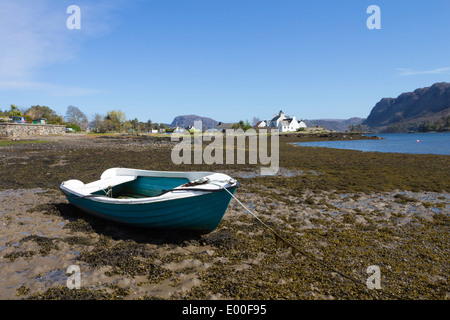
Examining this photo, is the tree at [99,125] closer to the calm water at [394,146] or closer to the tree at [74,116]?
the tree at [74,116]

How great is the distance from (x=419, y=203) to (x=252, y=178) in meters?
8.17

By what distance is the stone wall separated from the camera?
4550 centimetres

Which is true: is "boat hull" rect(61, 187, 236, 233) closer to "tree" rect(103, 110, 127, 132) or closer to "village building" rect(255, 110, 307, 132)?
"tree" rect(103, 110, 127, 132)

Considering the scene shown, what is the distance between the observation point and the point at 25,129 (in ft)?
168

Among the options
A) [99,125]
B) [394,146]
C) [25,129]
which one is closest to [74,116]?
[99,125]

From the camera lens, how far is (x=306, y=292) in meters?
4.52

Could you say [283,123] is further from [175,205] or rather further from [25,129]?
[175,205]

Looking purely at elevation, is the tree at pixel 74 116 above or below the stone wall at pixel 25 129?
above

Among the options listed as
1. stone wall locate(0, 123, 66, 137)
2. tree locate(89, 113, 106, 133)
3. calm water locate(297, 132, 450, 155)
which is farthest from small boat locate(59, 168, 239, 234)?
tree locate(89, 113, 106, 133)

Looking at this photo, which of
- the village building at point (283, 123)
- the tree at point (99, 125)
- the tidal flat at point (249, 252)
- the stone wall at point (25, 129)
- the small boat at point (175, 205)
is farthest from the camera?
the village building at point (283, 123)

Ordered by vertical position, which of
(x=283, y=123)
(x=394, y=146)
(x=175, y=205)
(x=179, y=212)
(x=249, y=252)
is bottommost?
(x=249, y=252)

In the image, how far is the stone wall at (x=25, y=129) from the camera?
149 feet

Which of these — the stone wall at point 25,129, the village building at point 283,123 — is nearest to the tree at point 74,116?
the stone wall at point 25,129
